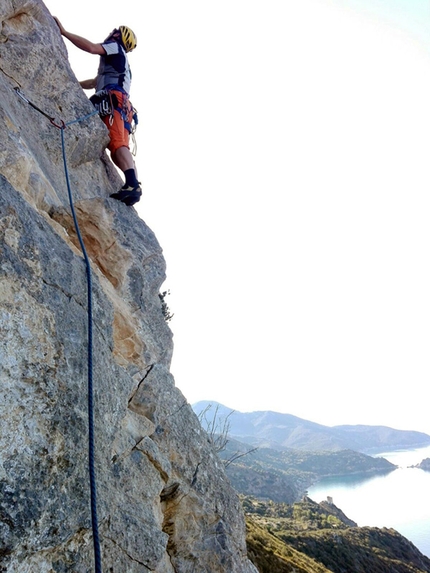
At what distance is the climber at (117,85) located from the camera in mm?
6895

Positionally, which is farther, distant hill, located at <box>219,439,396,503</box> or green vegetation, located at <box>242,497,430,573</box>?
distant hill, located at <box>219,439,396,503</box>

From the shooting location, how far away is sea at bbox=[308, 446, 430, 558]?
80938 millimetres

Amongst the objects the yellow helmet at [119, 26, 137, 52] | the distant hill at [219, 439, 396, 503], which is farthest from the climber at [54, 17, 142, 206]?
the distant hill at [219, 439, 396, 503]

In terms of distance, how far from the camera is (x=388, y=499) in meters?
109

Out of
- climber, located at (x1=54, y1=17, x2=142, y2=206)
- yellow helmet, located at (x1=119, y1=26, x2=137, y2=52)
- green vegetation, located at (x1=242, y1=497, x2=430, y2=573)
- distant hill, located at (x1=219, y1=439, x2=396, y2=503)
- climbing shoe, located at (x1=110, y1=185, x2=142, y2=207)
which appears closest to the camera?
climbing shoe, located at (x1=110, y1=185, x2=142, y2=207)

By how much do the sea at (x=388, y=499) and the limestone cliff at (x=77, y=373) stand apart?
3036 inches

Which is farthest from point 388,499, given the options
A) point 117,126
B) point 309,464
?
point 117,126

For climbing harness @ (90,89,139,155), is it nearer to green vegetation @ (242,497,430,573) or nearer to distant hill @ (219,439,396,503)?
green vegetation @ (242,497,430,573)

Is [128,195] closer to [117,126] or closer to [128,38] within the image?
[117,126]

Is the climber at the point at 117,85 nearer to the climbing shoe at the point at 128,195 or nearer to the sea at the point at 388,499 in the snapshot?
the climbing shoe at the point at 128,195

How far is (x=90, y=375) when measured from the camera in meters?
3.27

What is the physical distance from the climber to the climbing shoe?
0.7 inches

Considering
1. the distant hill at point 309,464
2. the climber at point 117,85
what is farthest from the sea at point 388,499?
the climber at point 117,85

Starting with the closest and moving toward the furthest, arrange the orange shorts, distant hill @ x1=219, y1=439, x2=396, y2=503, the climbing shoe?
the climbing shoe, the orange shorts, distant hill @ x1=219, y1=439, x2=396, y2=503
